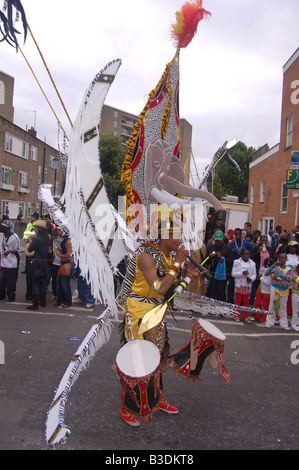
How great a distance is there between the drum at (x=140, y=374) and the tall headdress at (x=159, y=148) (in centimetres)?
98

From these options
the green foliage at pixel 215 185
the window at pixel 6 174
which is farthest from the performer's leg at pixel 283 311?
the window at pixel 6 174

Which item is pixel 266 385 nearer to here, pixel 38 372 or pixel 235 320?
pixel 38 372

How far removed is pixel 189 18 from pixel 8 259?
5481 mm

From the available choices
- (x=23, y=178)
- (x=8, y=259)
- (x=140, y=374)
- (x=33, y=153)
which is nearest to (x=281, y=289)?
(x=140, y=374)

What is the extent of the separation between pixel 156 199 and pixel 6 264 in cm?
499

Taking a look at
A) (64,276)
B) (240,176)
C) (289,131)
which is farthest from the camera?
(240,176)

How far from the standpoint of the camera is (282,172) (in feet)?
51.1

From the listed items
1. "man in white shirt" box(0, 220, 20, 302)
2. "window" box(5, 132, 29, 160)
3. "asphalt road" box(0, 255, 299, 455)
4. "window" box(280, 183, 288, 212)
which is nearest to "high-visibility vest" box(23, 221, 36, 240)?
"man in white shirt" box(0, 220, 20, 302)

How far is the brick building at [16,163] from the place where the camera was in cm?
2425

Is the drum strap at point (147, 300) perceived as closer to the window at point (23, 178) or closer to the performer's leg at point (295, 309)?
the performer's leg at point (295, 309)

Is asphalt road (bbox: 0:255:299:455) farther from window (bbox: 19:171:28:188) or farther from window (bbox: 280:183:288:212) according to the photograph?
window (bbox: 19:171:28:188)

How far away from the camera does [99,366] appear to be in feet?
13.2

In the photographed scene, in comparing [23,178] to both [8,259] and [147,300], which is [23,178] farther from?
[147,300]
